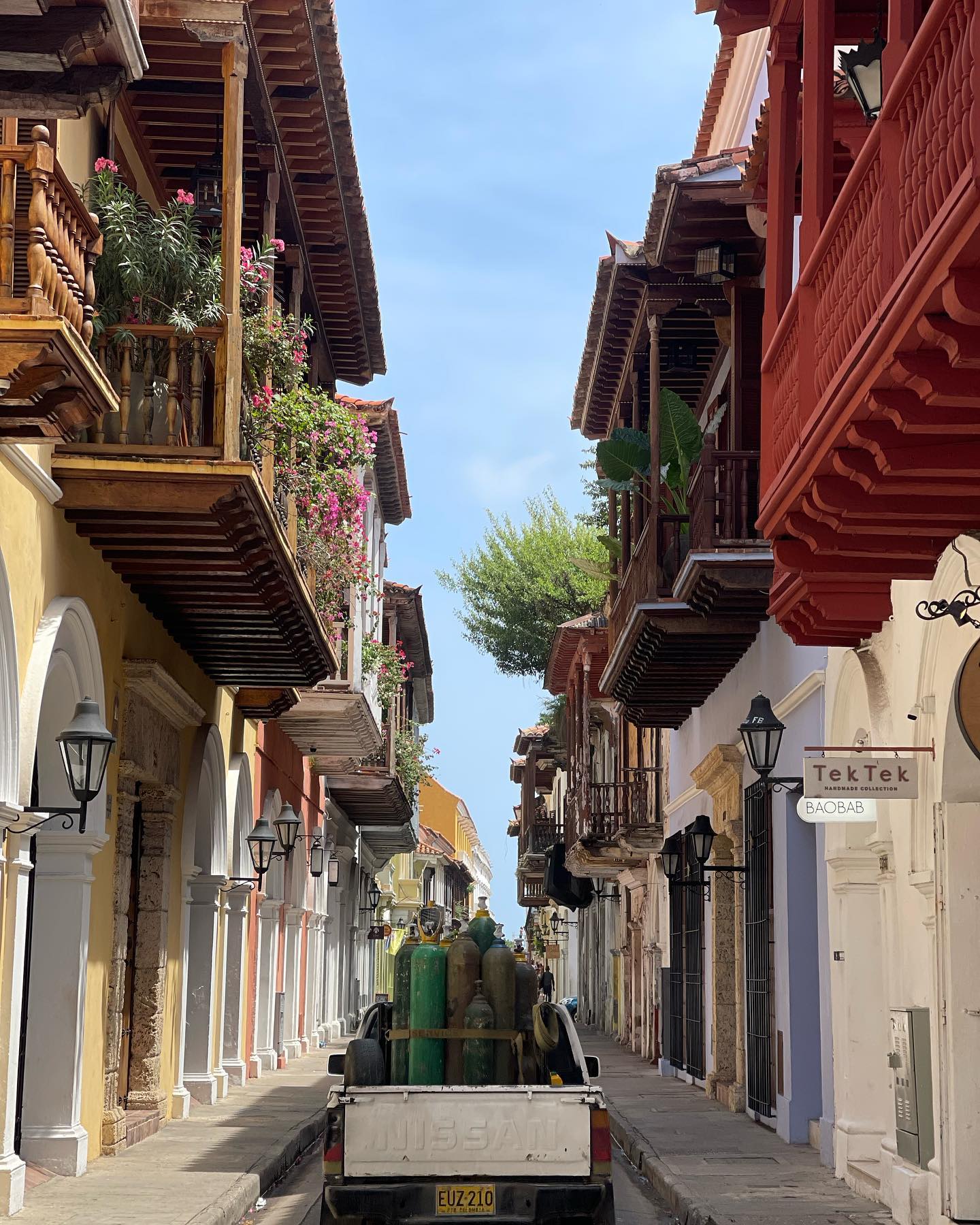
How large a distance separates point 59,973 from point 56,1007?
0.83 ft

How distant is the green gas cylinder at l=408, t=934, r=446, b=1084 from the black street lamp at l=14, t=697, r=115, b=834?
2330 mm

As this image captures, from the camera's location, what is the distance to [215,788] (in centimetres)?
1781

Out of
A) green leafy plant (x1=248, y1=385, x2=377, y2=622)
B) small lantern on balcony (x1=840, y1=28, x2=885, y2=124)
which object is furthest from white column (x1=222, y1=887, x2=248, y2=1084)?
small lantern on balcony (x1=840, y1=28, x2=885, y2=124)

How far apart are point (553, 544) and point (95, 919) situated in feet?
97.3

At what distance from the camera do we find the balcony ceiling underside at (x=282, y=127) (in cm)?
1291

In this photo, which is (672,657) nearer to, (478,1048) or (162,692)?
(162,692)

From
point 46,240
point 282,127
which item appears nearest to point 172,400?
point 46,240

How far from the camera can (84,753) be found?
10062 millimetres

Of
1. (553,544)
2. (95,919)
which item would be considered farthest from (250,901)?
(553,544)

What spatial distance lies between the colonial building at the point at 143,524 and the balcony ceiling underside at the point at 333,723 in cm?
250

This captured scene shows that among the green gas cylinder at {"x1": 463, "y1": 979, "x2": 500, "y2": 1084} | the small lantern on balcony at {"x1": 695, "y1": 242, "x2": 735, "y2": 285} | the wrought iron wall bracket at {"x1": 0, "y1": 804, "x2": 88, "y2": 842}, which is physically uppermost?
the small lantern on balcony at {"x1": 695, "y1": 242, "x2": 735, "y2": 285}

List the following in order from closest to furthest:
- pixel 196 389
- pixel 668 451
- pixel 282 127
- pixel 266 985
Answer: pixel 196 389 < pixel 282 127 < pixel 668 451 < pixel 266 985

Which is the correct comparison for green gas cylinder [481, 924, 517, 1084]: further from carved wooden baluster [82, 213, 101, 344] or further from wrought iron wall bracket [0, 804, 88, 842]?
carved wooden baluster [82, 213, 101, 344]

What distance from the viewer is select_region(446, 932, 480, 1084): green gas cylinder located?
29.4 feet
